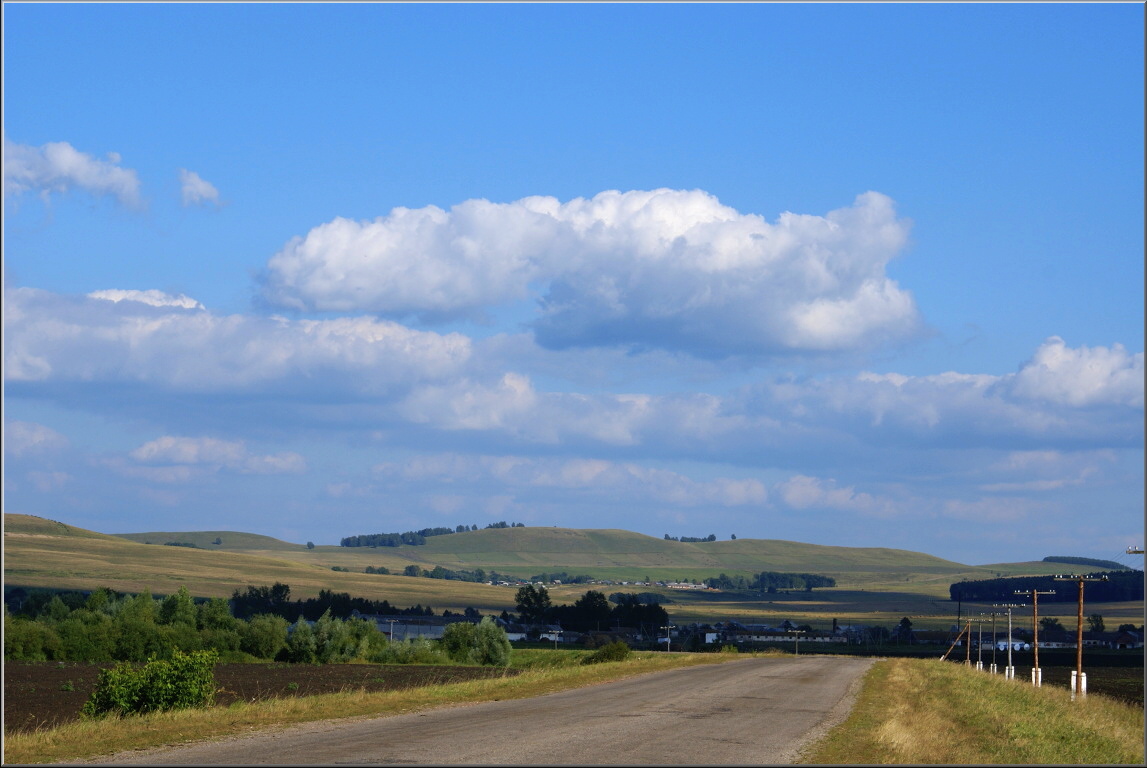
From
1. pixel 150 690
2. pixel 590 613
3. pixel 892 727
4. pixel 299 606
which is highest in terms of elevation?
pixel 892 727

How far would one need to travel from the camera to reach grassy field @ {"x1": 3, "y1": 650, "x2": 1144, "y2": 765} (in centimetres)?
2162

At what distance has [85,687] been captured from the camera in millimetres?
53312

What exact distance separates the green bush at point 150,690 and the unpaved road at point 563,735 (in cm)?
485

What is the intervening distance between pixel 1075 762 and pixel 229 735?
1783cm

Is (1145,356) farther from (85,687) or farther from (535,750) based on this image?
(85,687)

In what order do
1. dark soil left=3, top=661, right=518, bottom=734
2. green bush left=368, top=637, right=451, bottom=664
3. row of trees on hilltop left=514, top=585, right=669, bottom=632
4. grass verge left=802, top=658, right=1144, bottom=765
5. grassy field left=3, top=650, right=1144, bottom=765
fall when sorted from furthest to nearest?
row of trees on hilltop left=514, top=585, right=669, bottom=632, green bush left=368, top=637, right=451, bottom=664, dark soil left=3, top=661, right=518, bottom=734, grassy field left=3, top=650, right=1144, bottom=765, grass verge left=802, top=658, right=1144, bottom=765

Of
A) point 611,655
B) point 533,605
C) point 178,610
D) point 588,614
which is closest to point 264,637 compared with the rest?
point 178,610

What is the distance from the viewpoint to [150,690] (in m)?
29.7

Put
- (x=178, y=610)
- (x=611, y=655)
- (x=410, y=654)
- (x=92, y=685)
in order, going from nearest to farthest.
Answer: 1. (x=92, y=685)
2. (x=611, y=655)
3. (x=410, y=654)
4. (x=178, y=610)

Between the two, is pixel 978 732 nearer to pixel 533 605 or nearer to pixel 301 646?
pixel 301 646

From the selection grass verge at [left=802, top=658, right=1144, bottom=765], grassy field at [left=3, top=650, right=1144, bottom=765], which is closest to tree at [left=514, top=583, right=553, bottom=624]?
grassy field at [left=3, top=650, right=1144, bottom=765]

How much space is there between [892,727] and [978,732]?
2.00m

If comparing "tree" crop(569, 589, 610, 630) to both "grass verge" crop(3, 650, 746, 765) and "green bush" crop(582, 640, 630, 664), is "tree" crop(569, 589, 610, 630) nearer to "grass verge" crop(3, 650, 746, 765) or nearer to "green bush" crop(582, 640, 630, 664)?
"green bush" crop(582, 640, 630, 664)

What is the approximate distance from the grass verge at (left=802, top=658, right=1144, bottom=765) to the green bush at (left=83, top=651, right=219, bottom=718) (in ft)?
56.4
